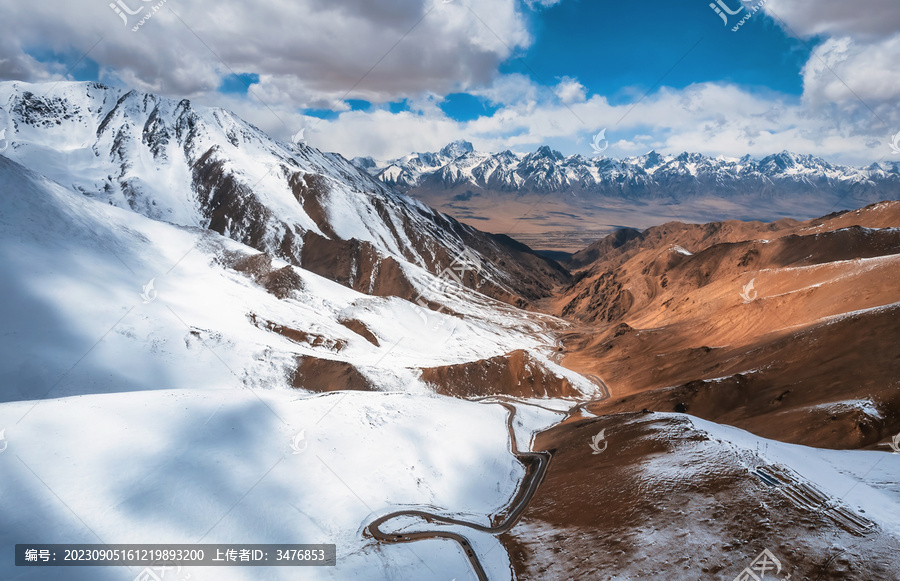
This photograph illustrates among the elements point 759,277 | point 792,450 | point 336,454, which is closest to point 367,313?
point 336,454

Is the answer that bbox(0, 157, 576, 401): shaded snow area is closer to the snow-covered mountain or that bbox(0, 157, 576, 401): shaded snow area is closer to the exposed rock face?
the exposed rock face

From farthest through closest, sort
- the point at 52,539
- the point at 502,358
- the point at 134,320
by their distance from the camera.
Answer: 1. the point at 502,358
2. the point at 134,320
3. the point at 52,539

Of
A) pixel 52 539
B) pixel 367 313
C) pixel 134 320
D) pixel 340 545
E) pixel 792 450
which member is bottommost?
pixel 792 450

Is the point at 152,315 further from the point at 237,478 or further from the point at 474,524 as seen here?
the point at 474,524

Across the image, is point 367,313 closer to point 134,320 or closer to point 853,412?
point 134,320

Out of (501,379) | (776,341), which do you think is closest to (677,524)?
(776,341)

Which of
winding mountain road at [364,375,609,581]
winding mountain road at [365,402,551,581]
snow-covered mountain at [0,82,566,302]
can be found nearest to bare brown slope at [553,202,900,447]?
winding mountain road at [364,375,609,581]
